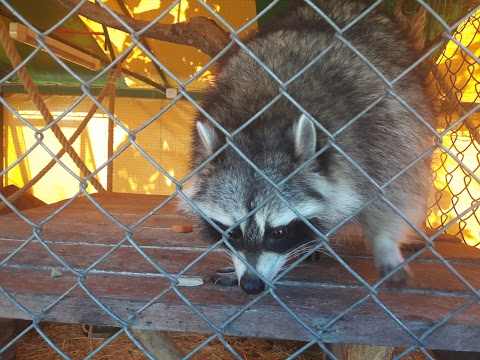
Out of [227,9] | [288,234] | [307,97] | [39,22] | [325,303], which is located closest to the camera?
[325,303]

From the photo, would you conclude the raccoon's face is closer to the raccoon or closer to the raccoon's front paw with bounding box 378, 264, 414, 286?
the raccoon

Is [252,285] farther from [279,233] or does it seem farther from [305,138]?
[305,138]

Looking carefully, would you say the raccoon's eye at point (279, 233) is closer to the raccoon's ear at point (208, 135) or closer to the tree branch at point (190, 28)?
the raccoon's ear at point (208, 135)

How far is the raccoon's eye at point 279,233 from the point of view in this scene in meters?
1.79

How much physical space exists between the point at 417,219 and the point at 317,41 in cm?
100

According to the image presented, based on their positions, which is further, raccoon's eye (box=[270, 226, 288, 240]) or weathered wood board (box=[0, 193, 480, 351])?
raccoon's eye (box=[270, 226, 288, 240])

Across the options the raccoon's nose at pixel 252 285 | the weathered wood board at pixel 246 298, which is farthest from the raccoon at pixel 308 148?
the weathered wood board at pixel 246 298

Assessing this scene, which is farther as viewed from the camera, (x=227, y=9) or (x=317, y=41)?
(x=227, y=9)

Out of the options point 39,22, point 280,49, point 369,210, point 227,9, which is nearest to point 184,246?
point 369,210

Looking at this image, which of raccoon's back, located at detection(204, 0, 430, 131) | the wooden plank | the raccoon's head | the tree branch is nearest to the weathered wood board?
the wooden plank

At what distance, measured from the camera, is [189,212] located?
7.87 ft

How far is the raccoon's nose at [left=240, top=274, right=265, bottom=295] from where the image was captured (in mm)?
1644

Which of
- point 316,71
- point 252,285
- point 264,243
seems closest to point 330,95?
point 316,71

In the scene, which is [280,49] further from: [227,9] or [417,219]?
[227,9]
